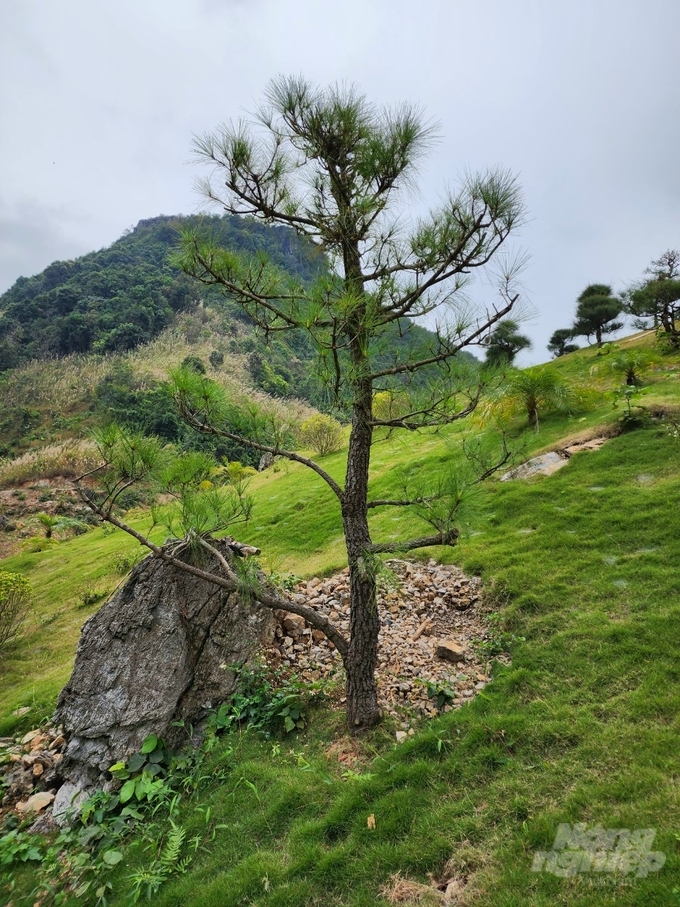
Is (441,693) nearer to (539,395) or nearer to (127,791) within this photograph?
(127,791)

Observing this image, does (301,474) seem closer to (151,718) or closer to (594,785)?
(151,718)

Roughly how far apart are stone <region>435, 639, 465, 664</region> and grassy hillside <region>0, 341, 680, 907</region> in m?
0.41

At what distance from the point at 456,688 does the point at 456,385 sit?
8.91 feet

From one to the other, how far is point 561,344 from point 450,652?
87.5 ft

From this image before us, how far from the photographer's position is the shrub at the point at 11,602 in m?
8.64

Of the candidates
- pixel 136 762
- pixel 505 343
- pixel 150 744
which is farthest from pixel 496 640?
pixel 136 762

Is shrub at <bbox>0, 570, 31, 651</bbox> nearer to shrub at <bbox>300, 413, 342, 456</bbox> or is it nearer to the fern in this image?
the fern

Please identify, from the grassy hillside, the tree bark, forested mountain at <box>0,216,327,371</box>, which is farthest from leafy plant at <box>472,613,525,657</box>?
forested mountain at <box>0,216,327,371</box>

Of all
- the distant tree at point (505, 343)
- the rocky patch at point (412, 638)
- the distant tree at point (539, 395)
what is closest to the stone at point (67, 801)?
the rocky patch at point (412, 638)

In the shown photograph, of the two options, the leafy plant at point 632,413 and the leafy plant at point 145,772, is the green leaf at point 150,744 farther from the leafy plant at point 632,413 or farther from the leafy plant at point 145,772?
the leafy plant at point 632,413

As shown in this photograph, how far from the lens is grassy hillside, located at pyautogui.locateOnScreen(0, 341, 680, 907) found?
2322 mm

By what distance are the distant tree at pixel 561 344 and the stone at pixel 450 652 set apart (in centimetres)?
2455

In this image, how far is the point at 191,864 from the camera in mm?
2863

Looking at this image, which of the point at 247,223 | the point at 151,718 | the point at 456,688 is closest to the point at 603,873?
the point at 456,688
